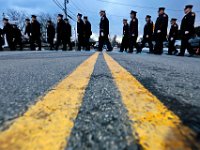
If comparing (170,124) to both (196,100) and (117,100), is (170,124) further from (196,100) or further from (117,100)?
(196,100)

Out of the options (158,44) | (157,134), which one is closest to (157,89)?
(157,134)

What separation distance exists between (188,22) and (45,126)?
9.31 m

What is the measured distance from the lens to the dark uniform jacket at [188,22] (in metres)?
9.17

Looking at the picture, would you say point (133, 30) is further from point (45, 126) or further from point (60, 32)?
point (45, 126)

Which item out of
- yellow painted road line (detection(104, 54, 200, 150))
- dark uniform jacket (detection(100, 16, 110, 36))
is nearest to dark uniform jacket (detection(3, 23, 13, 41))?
dark uniform jacket (detection(100, 16, 110, 36))

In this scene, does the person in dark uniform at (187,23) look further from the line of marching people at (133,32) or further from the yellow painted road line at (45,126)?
the yellow painted road line at (45,126)

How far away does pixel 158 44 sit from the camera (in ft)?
37.0

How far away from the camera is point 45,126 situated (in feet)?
3.13

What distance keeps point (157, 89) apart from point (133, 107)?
65 centimetres

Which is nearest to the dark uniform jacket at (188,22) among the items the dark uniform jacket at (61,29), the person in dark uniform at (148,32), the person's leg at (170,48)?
the person's leg at (170,48)

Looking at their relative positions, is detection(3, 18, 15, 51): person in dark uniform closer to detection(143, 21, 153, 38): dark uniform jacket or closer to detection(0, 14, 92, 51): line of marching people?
detection(0, 14, 92, 51): line of marching people

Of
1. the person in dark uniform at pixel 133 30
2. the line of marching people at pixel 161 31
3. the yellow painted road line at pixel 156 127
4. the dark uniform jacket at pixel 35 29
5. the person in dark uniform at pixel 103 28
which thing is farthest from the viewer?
the dark uniform jacket at pixel 35 29

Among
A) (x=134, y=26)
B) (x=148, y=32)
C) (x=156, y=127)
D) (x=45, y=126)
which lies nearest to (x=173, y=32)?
(x=148, y=32)

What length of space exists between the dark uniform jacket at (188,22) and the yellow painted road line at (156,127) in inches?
339
